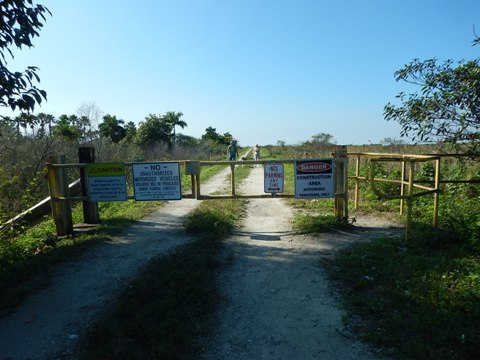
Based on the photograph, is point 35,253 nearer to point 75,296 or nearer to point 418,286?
point 75,296

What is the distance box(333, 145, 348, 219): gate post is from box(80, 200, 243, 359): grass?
2.67m

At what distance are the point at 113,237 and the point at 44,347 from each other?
3.29m

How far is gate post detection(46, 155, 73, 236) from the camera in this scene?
20.8 feet

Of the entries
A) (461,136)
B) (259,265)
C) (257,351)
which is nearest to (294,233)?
(259,265)

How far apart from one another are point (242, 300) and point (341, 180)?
3556mm

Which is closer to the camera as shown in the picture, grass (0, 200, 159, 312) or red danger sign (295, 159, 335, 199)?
grass (0, 200, 159, 312)

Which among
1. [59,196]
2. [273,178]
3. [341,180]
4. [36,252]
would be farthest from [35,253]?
[341,180]

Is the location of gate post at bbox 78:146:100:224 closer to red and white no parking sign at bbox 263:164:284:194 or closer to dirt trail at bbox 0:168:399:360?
dirt trail at bbox 0:168:399:360

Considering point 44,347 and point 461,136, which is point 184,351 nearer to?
point 44,347

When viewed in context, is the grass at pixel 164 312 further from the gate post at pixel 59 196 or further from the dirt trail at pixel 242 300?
the gate post at pixel 59 196

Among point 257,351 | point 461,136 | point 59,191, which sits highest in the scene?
point 461,136

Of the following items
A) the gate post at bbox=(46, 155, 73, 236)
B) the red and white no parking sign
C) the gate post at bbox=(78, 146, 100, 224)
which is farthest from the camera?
the gate post at bbox=(78, 146, 100, 224)

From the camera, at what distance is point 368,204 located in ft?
26.9

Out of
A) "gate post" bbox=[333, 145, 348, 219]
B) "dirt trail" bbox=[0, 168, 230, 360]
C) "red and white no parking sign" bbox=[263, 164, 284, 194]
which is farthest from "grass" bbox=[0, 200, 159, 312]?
"gate post" bbox=[333, 145, 348, 219]
